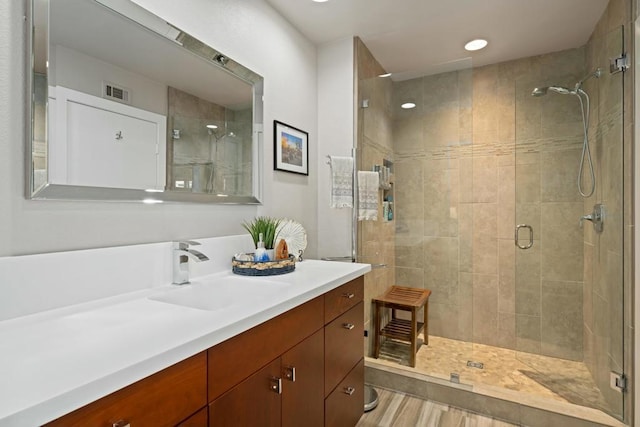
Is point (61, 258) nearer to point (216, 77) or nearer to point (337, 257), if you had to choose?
point (216, 77)

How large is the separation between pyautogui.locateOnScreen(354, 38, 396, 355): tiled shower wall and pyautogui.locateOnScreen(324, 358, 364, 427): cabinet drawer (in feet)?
2.06

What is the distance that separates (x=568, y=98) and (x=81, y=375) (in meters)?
3.17

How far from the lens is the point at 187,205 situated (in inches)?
60.8

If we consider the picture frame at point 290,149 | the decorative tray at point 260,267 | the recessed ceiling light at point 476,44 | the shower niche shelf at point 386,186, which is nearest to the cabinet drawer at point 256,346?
the decorative tray at point 260,267

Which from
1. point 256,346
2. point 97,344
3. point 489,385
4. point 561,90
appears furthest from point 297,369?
point 561,90

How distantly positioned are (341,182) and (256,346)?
1521mm

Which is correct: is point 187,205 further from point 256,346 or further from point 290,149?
point 290,149

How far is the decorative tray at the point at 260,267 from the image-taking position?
5.18 ft

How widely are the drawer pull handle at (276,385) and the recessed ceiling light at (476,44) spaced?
8.99ft

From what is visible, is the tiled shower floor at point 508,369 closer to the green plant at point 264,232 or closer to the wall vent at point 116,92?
the green plant at point 264,232

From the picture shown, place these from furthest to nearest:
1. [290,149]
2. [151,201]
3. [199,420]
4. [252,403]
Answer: [290,149] < [151,201] < [252,403] < [199,420]

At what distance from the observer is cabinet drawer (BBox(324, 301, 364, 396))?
4.91ft

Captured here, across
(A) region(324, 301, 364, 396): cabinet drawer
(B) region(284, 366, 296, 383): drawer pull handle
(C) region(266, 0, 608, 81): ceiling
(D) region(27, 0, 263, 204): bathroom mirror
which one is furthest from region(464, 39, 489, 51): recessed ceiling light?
(B) region(284, 366, 296, 383): drawer pull handle

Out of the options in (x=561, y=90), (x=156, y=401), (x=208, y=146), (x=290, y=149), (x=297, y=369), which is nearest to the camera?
(x=156, y=401)
